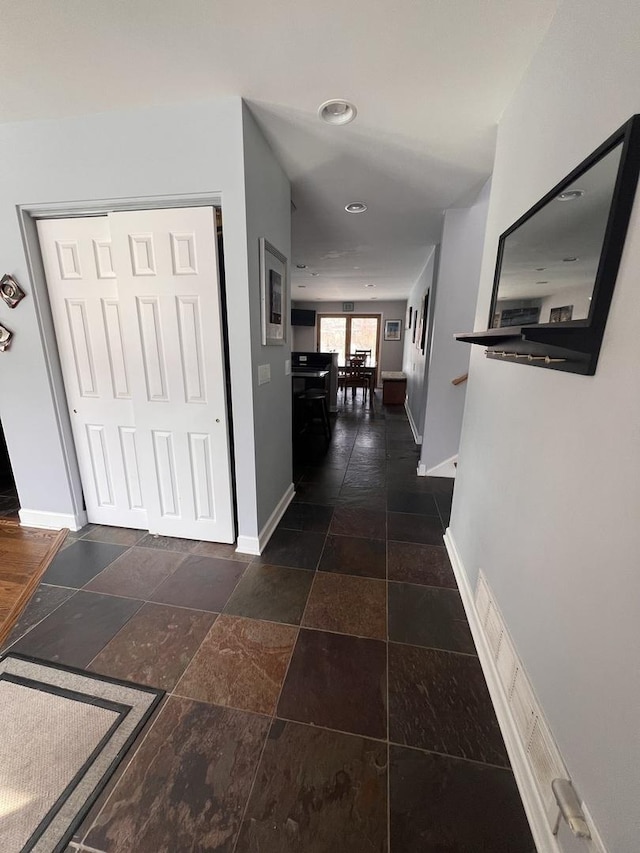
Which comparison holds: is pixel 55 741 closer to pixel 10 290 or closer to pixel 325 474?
pixel 10 290

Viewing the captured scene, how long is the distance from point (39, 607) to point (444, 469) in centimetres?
324

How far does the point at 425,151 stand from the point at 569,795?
9.24 ft

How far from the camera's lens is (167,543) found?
7.46ft

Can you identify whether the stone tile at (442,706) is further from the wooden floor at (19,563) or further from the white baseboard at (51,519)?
the white baseboard at (51,519)

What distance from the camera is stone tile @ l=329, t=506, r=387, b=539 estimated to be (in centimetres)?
243

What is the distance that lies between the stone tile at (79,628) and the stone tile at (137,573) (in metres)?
0.06

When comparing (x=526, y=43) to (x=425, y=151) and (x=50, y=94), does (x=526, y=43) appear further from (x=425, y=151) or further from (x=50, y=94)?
(x=50, y=94)

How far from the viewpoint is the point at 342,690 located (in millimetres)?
1334

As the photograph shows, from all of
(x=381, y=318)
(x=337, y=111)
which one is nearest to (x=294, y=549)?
(x=337, y=111)

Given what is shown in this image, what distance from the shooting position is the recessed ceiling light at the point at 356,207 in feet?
9.02

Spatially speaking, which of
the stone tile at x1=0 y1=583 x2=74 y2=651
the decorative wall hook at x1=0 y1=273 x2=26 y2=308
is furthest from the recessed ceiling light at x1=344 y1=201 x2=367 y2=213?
the stone tile at x1=0 y1=583 x2=74 y2=651

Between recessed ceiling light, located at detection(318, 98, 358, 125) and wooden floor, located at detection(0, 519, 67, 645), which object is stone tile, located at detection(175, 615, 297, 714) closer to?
wooden floor, located at detection(0, 519, 67, 645)

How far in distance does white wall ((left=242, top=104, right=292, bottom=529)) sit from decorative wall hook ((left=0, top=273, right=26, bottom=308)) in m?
1.45

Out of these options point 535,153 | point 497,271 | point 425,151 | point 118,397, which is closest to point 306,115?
point 425,151
